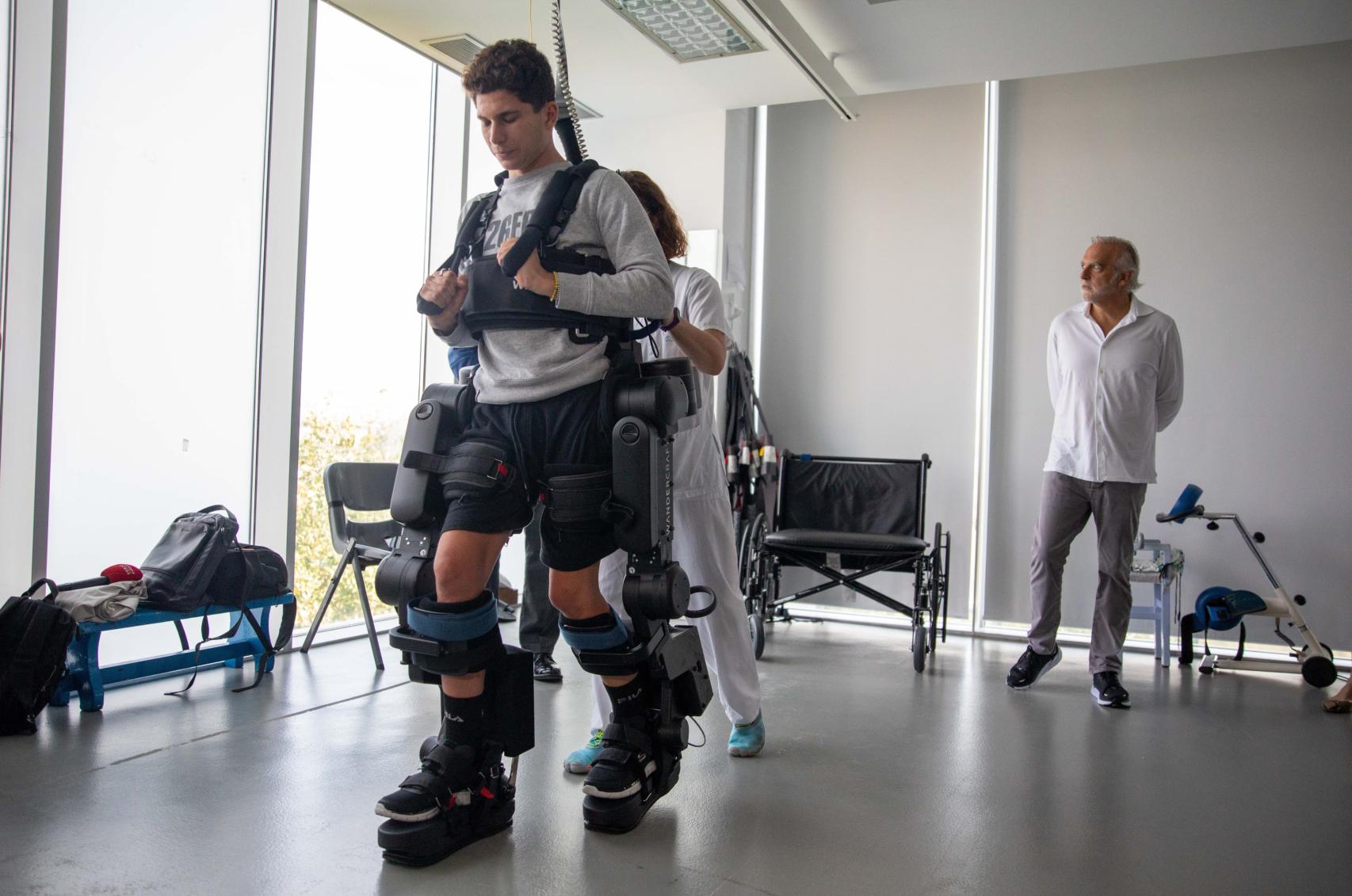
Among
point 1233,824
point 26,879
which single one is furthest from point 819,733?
point 26,879

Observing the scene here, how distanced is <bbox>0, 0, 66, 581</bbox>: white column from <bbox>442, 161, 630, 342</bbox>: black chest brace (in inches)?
75.3

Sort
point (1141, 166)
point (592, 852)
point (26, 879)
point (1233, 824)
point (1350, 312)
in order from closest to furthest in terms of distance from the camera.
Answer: point (26, 879)
point (592, 852)
point (1233, 824)
point (1350, 312)
point (1141, 166)

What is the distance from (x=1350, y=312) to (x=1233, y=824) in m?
3.35

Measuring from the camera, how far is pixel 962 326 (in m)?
5.35

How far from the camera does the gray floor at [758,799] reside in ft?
5.98

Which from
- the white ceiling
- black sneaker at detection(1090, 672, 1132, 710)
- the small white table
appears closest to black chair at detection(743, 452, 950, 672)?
black sneaker at detection(1090, 672, 1132, 710)

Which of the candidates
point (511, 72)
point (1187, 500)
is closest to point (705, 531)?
point (511, 72)

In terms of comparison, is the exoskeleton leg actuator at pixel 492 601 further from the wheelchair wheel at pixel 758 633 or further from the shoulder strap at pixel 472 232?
the wheelchair wheel at pixel 758 633

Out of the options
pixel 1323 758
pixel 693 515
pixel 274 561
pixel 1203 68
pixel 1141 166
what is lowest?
pixel 1323 758

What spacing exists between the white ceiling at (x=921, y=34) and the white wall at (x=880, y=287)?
0.51 meters

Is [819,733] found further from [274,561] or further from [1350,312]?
[1350,312]

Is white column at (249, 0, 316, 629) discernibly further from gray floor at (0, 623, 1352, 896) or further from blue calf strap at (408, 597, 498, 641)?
blue calf strap at (408, 597, 498, 641)

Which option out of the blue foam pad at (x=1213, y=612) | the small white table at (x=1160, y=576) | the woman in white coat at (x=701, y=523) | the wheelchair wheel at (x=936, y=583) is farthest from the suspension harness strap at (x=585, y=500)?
the blue foam pad at (x=1213, y=612)

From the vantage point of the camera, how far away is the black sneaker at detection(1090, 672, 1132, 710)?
11.4 feet
